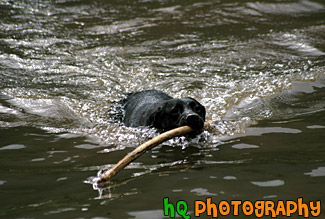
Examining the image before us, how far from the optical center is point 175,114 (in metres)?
5.70

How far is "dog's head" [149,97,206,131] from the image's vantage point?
212 inches

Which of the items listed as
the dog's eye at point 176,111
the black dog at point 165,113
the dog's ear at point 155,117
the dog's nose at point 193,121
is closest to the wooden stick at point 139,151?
the dog's nose at point 193,121

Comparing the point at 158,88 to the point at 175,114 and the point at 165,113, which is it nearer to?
the point at 165,113

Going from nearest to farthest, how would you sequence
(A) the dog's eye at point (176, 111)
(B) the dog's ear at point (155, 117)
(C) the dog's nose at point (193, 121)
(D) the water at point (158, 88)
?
(D) the water at point (158, 88) < (C) the dog's nose at point (193, 121) < (A) the dog's eye at point (176, 111) < (B) the dog's ear at point (155, 117)

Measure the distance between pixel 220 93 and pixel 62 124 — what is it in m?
3.10

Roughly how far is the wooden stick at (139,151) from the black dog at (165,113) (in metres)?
0.16

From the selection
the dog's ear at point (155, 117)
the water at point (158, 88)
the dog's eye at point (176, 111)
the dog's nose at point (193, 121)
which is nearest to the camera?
the water at point (158, 88)

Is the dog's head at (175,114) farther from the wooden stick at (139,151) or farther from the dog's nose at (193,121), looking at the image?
the wooden stick at (139,151)

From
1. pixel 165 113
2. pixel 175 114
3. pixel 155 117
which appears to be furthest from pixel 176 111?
pixel 155 117

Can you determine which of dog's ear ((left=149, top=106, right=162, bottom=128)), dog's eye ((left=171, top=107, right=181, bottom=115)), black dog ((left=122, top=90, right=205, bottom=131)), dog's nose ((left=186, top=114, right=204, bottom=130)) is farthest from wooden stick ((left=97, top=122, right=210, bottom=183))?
dog's ear ((left=149, top=106, right=162, bottom=128))

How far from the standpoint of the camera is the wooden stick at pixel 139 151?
372cm

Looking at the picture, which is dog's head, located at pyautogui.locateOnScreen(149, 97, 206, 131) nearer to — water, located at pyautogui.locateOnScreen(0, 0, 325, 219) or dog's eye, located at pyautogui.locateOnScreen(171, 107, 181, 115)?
dog's eye, located at pyautogui.locateOnScreen(171, 107, 181, 115)

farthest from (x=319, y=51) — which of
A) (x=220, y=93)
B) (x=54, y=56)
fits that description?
(x=54, y=56)

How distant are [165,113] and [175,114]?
0.18 meters
